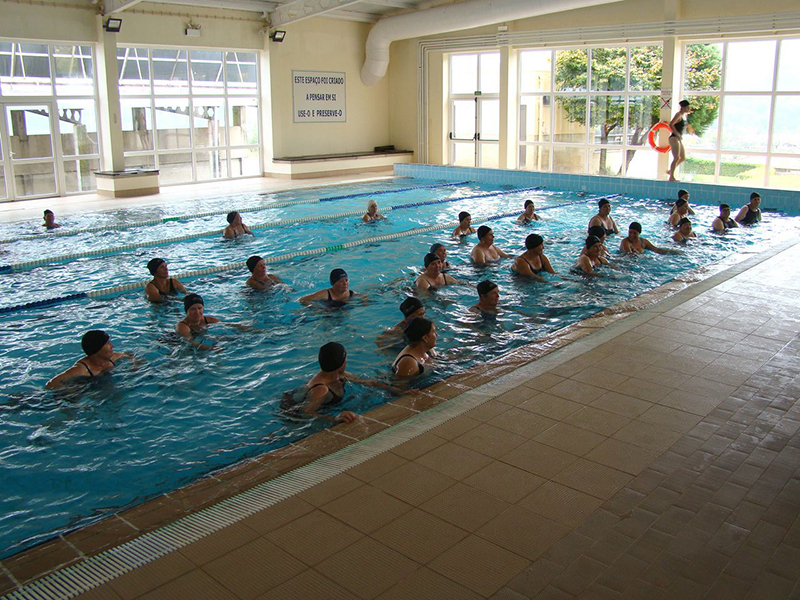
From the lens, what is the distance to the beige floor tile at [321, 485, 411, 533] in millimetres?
3043

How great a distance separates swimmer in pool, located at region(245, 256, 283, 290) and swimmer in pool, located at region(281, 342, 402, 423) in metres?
2.94

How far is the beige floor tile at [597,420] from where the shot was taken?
3.90m

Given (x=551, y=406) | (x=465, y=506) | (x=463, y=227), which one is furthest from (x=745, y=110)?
(x=465, y=506)

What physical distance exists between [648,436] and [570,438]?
42cm

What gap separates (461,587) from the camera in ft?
8.46

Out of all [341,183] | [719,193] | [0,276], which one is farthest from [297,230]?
[719,193]

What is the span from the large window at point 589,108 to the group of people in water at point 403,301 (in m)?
5.74

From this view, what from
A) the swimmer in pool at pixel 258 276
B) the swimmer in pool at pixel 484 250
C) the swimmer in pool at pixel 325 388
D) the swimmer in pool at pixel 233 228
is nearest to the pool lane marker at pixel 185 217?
the swimmer in pool at pixel 233 228

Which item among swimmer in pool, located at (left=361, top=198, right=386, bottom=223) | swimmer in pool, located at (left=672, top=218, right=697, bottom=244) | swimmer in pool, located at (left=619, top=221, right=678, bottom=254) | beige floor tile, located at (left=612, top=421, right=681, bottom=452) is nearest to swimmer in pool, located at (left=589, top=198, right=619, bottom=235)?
swimmer in pool, located at (left=672, top=218, right=697, bottom=244)

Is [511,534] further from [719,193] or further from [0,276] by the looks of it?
[719,193]

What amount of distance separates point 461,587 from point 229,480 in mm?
1557

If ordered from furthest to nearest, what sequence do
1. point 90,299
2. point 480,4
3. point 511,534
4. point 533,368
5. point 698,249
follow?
point 480,4 < point 698,249 < point 90,299 < point 533,368 < point 511,534

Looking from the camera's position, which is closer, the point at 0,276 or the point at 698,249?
the point at 0,276

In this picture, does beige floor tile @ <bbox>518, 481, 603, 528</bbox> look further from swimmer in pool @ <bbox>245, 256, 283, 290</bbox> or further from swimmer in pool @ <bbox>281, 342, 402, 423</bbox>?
swimmer in pool @ <bbox>245, 256, 283, 290</bbox>
